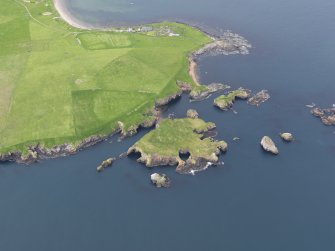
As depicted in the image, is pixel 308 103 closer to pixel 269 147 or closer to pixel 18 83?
pixel 269 147

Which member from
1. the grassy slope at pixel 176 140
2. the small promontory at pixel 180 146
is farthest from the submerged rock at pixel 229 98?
the grassy slope at pixel 176 140

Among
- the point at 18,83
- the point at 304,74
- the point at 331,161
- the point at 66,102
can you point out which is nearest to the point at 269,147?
the point at 331,161

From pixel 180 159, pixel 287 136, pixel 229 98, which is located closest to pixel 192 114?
pixel 229 98

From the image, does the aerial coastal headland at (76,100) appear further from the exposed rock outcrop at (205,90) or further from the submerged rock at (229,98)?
the submerged rock at (229,98)

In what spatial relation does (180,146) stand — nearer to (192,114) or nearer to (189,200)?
(192,114)

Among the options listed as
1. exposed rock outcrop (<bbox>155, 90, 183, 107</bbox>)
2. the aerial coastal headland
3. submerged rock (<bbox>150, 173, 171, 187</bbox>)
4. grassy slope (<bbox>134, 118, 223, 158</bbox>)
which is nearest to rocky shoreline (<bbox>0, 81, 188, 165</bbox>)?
the aerial coastal headland

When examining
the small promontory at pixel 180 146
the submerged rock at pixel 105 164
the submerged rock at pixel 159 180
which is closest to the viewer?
the submerged rock at pixel 159 180

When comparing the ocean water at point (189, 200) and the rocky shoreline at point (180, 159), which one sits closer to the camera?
the ocean water at point (189, 200)
